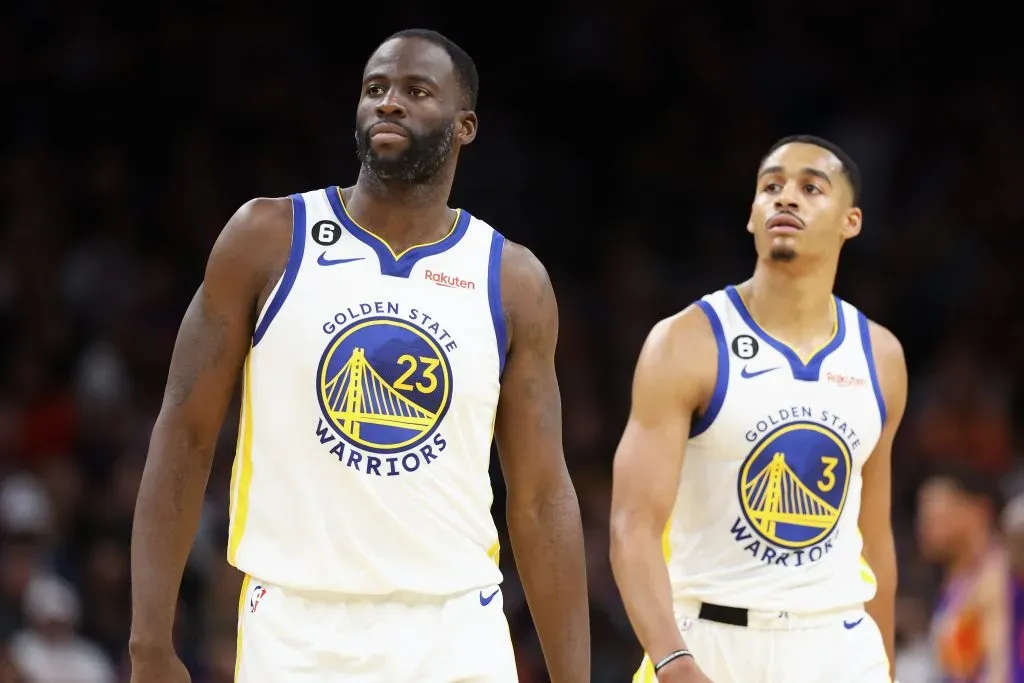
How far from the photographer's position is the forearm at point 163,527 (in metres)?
3.97

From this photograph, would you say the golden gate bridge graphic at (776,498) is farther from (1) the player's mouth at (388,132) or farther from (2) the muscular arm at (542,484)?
(1) the player's mouth at (388,132)

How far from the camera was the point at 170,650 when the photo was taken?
157 inches

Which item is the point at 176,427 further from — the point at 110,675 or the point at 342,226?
the point at 110,675

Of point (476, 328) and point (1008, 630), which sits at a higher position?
point (476, 328)

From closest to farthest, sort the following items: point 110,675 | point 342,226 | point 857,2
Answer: point 342,226, point 110,675, point 857,2

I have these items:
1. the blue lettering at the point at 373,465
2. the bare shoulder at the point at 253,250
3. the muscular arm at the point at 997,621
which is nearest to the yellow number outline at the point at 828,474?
the blue lettering at the point at 373,465

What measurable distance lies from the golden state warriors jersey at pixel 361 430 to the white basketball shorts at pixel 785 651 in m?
1.32

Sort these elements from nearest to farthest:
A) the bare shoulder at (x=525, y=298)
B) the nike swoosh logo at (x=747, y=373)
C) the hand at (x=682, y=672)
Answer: the bare shoulder at (x=525, y=298)
the hand at (x=682, y=672)
the nike swoosh logo at (x=747, y=373)

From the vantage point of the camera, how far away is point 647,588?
5094mm

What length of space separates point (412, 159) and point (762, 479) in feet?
5.71

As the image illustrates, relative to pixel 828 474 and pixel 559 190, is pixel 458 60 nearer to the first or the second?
pixel 828 474

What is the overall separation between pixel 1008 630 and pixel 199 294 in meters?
5.02

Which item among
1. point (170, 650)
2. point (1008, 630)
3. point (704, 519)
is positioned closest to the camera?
point (170, 650)

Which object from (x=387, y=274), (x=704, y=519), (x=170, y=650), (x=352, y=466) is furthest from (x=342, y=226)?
(x=704, y=519)
